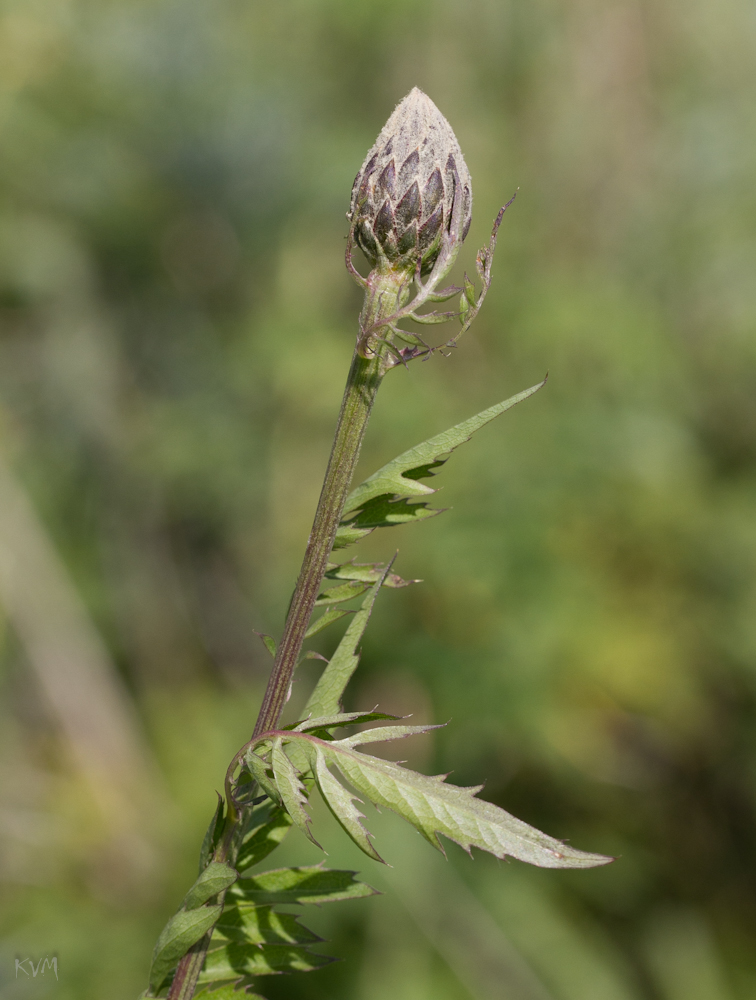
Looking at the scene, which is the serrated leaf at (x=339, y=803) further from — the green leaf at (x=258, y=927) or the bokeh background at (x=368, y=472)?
the bokeh background at (x=368, y=472)

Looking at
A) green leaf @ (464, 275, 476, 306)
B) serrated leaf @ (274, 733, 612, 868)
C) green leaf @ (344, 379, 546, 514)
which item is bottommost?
serrated leaf @ (274, 733, 612, 868)

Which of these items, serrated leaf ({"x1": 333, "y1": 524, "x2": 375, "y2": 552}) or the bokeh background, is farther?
the bokeh background

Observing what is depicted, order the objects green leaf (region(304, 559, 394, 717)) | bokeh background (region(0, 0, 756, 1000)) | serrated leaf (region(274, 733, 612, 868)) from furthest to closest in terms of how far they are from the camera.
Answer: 1. bokeh background (region(0, 0, 756, 1000))
2. green leaf (region(304, 559, 394, 717))
3. serrated leaf (region(274, 733, 612, 868))

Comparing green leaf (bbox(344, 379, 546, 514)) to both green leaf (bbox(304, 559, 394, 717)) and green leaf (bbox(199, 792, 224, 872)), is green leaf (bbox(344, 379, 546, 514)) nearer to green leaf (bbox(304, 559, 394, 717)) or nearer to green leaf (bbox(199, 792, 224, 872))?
green leaf (bbox(304, 559, 394, 717))

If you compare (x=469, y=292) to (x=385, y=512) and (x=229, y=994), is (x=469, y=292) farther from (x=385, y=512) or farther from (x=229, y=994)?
(x=229, y=994)

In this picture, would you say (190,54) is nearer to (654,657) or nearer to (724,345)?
(724,345)

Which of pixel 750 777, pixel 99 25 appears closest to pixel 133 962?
pixel 750 777

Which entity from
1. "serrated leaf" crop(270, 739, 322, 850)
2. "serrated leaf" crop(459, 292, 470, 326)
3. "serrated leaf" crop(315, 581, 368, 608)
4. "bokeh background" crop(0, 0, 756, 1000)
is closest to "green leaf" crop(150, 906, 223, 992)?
"serrated leaf" crop(270, 739, 322, 850)

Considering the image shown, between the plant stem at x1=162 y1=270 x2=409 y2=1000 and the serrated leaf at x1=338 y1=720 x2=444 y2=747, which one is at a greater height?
the plant stem at x1=162 y1=270 x2=409 y2=1000
